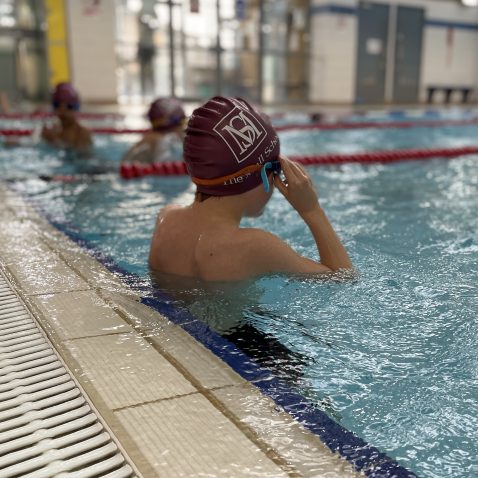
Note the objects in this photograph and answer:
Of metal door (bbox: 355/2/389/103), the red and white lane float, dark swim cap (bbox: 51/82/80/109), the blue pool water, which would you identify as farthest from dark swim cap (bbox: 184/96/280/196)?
metal door (bbox: 355/2/389/103)

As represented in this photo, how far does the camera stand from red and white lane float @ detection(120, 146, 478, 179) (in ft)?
22.0

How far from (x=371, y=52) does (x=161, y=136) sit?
68.4 feet

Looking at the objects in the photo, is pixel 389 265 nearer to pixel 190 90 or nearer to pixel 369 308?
pixel 369 308

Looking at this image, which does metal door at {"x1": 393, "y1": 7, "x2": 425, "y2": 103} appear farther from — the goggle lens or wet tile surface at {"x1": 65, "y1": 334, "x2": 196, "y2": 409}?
wet tile surface at {"x1": 65, "y1": 334, "x2": 196, "y2": 409}

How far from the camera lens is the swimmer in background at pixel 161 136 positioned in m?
6.71

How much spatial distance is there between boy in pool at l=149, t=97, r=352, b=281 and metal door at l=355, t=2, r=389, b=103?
2434cm

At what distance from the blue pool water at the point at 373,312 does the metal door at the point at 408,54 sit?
22.6 meters

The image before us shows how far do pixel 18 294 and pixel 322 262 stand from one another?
141cm

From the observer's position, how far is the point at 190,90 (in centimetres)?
2284

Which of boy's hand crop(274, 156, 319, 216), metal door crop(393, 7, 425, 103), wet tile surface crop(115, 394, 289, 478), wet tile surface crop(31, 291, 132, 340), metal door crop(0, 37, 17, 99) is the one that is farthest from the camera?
metal door crop(393, 7, 425, 103)

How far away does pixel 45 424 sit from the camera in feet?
5.25

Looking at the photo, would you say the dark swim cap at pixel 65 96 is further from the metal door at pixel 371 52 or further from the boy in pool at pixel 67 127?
the metal door at pixel 371 52

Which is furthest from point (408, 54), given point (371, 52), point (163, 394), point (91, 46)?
point (163, 394)

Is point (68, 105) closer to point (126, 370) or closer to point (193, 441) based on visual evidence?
point (126, 370)
